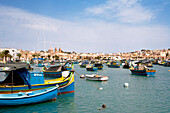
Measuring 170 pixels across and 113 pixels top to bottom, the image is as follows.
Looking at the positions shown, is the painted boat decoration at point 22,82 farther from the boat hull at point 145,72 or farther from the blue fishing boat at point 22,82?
the boat hull at point 145,72

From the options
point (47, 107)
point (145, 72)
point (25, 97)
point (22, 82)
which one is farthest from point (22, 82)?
point (145, 72)

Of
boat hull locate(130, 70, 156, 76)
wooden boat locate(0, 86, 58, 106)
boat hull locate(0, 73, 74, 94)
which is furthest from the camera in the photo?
boat hull locate(130, 70, 156, 76)

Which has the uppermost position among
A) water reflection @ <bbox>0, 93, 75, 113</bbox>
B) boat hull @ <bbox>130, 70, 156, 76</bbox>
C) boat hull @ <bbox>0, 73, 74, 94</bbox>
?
boat hull @ <bbox>0, 73, 74, 94</bbox>

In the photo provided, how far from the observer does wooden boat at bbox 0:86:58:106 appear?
1800 centimetres

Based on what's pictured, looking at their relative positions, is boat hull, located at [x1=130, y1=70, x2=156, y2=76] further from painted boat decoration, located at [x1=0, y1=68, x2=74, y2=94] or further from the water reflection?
painted boat decoration, located at [x1=0, y1=68, x2=74, y2=94]

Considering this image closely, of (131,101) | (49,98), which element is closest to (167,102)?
(131,101)

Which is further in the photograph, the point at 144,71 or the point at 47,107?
the point at 144,71

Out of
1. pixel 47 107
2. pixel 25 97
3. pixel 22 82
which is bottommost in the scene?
pixel 47 107

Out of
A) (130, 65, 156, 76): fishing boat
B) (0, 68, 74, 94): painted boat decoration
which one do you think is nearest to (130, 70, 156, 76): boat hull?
(130, 65, 156, 76): fishing boat

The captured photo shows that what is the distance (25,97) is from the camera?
18.4 meters

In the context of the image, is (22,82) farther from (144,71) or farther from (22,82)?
(144,71)

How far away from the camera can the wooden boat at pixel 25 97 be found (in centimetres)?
1800

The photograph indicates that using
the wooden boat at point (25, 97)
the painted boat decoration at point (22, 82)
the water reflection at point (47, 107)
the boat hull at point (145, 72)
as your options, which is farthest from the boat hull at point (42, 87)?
the boat hull at point (145, 72)

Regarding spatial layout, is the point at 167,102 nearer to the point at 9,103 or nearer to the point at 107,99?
the point at 107,99
